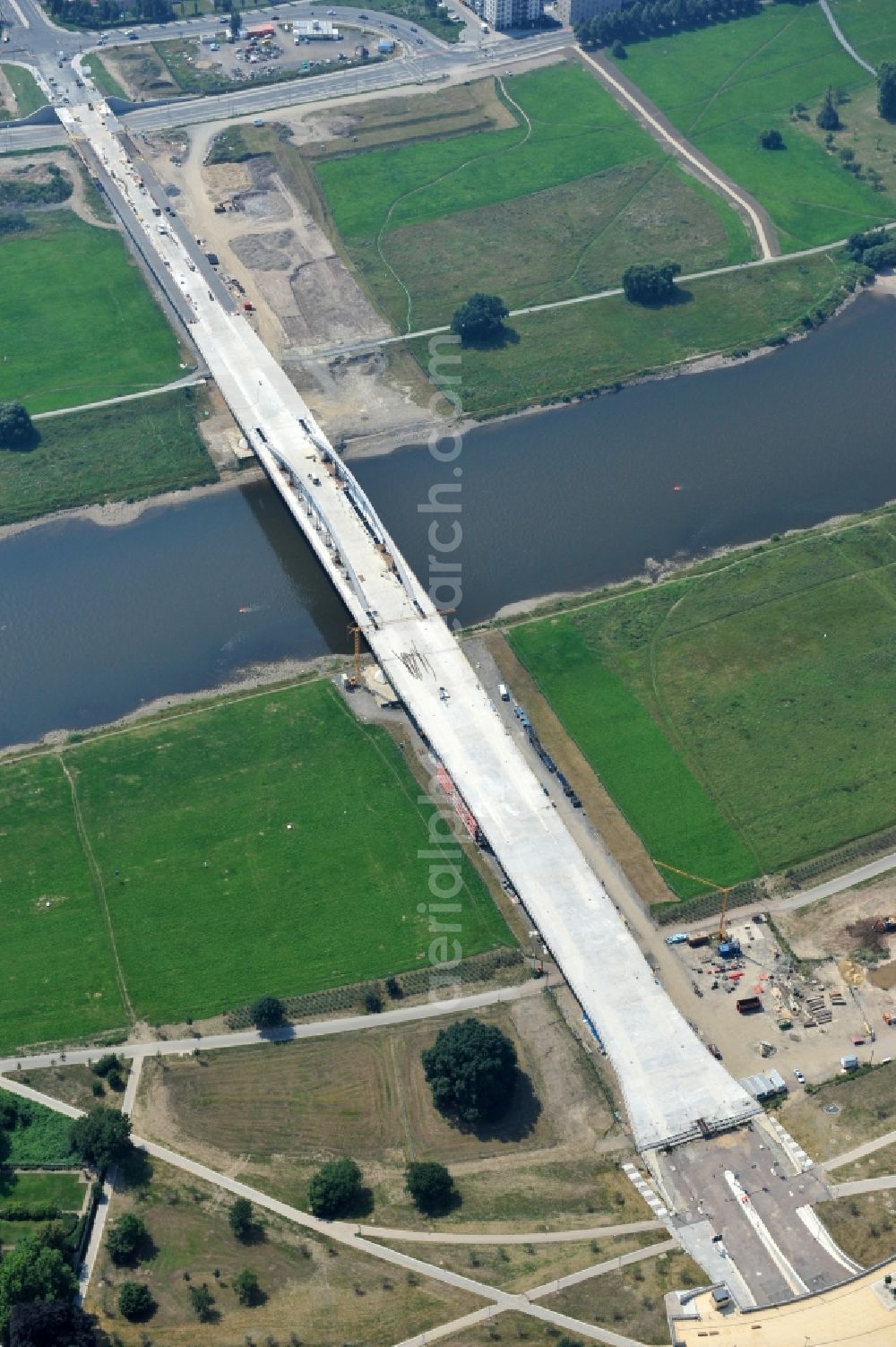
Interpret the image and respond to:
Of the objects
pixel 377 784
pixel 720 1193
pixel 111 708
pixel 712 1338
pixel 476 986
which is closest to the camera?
pixel 712 1338

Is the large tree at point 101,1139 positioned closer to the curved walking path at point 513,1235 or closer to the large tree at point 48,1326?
the large tree at point 48,1326

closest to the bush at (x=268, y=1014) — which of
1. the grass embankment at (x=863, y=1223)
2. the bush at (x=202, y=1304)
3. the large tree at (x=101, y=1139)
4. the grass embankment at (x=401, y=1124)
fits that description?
the grass embankment at (x=401, y=1124)

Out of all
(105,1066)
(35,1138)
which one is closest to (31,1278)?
(35,1138)

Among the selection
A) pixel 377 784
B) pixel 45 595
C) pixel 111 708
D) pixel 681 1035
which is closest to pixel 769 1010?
pixel 681 1035

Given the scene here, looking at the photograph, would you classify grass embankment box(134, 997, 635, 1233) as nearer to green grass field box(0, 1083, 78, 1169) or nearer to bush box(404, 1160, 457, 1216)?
bush box(404, 1160, 457, 1216)

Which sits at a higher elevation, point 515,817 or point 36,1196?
point 515,817

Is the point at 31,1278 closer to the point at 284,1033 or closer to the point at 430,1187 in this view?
the point at 430,1187

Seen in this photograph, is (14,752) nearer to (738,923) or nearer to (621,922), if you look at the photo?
(621,922)
